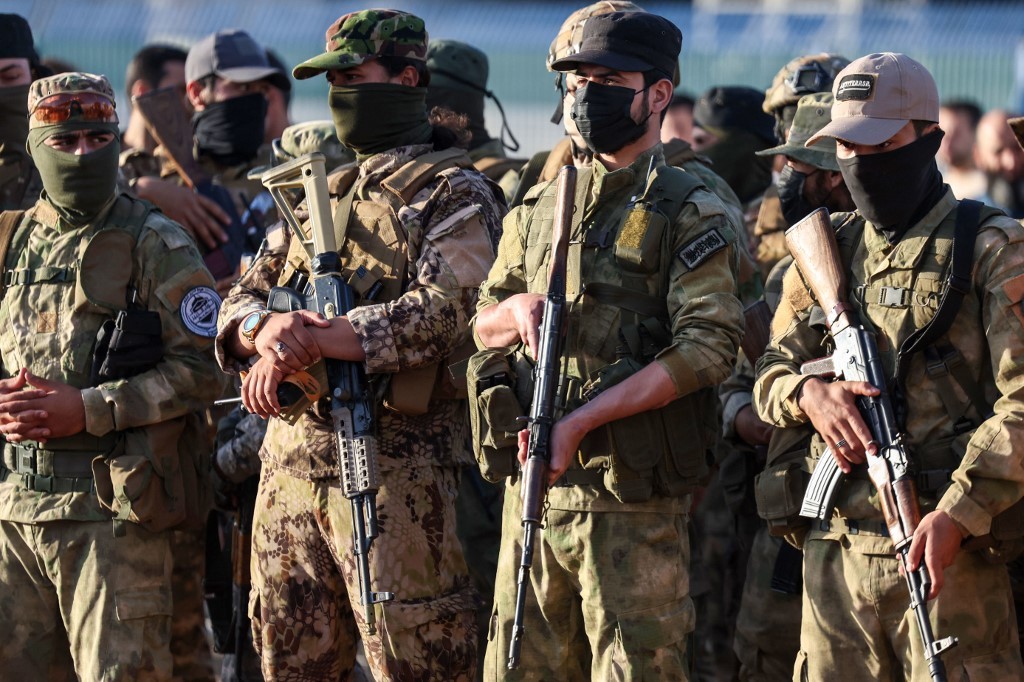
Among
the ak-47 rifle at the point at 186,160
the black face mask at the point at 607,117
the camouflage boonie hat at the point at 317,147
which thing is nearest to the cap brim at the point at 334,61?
the black face mask at the point at 607,117

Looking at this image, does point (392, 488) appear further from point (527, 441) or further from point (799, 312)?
point (799, 312)

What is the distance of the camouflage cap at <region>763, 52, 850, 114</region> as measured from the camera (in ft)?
22.2

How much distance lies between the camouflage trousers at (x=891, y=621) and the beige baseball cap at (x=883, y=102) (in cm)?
125

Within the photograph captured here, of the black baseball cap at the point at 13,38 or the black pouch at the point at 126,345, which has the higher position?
the black baseball cap at the point at 13,38

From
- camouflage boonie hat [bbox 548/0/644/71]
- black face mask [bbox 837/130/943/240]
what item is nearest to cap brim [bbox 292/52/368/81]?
camouflage boonie hat [bbox 548/0/644/71]

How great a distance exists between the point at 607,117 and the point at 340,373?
4.14 ft

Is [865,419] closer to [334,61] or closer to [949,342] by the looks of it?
[949,342]

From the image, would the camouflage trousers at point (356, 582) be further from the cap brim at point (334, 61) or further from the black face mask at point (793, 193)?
the black face mask at point (793, 193)

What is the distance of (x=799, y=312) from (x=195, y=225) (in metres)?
3.32

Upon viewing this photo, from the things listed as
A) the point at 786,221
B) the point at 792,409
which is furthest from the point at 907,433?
the point at 786,221

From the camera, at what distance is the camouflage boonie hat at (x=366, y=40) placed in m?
5.29

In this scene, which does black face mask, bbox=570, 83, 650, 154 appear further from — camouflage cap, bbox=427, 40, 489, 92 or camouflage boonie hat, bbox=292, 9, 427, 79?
camouflage cap, bbox=427, 40, 489, 92

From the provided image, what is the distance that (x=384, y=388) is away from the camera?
5.21m

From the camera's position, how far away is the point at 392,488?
5.17 metres
